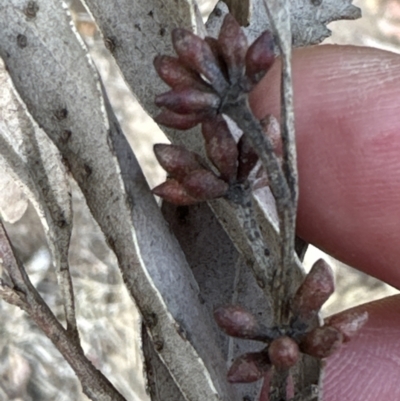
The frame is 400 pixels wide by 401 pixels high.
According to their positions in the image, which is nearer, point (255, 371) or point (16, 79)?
point (255, 371)

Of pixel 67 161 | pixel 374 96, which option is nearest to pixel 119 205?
pixel 67 161

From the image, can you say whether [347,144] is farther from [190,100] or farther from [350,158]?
[190,100]

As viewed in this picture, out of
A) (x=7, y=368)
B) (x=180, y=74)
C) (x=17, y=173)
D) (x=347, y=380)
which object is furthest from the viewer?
(x=7, y=368)

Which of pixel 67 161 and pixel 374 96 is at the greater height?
pixel 374 96

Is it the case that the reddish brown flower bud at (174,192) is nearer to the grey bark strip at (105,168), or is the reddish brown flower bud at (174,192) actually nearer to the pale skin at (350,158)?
the grey bark strip at (105,168)

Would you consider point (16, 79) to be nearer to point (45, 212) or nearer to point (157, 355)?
point (45, 212)

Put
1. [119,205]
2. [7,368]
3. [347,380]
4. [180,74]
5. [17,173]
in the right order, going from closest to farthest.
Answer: [180,74], [119,205], [17,173], [347,380], [7,368]

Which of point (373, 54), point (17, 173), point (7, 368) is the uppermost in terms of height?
point (373, 54)
